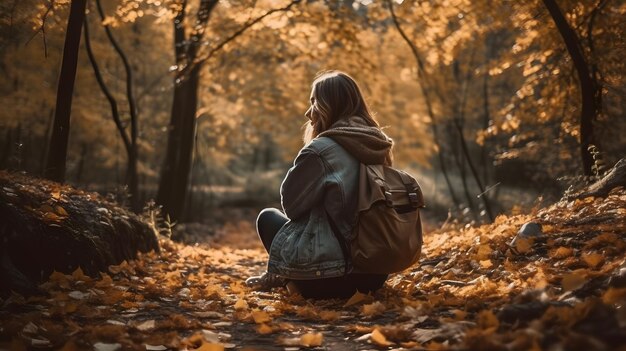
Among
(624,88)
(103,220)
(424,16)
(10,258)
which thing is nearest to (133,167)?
(103,220)

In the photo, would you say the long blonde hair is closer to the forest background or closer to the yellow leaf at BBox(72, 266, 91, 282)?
the yellow leaf at BBox(72, 266, 91, 282)

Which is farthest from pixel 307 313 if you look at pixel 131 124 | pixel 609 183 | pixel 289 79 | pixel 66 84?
pixel 289 79

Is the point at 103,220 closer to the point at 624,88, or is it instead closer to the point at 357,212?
the point at 357,212

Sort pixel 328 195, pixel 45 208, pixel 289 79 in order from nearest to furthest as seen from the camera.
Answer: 1. pixel 328 195
2. pixel 45 208
3. pixel 289 79

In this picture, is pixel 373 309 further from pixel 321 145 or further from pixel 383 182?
pixel 321 145

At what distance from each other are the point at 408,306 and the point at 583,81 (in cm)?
381

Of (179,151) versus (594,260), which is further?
(179,151)

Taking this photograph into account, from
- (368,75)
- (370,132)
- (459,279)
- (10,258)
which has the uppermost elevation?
(368,75)

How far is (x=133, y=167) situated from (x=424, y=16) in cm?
507

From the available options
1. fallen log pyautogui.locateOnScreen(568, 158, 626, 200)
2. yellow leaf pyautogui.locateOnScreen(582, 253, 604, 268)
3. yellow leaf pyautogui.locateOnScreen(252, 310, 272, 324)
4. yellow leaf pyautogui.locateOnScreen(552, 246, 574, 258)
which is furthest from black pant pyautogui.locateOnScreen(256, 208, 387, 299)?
fallen log pyautogui.locateOnScreen(568, 158, 626, 200)

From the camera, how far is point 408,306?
2506 millimetres

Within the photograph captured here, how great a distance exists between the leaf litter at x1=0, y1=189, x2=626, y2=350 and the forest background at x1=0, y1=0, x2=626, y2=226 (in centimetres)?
132

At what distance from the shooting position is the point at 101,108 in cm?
1284

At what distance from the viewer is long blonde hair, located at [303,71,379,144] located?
11.3 feet
